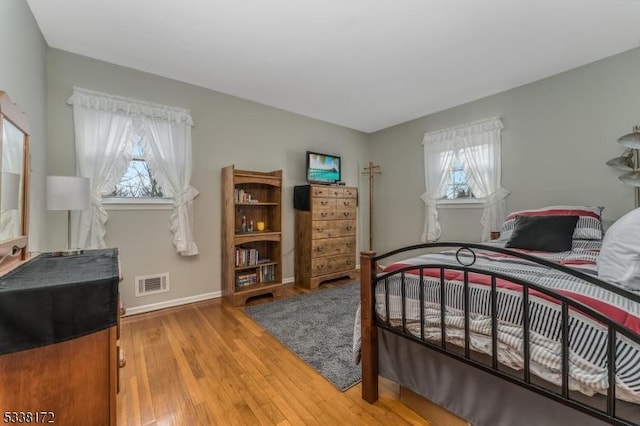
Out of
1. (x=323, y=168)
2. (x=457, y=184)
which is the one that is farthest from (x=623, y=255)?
(x=323, y=168)

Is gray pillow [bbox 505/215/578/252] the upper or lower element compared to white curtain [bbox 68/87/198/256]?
lower

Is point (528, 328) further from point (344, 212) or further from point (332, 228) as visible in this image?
point (344, 212)

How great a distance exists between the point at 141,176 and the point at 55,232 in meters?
0.88

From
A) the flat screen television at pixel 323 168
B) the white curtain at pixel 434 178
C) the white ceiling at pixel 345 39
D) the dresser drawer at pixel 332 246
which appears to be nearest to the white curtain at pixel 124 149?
the white ceiling at pixel 345 39

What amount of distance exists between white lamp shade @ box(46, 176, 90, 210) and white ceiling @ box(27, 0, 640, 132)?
1.26 m

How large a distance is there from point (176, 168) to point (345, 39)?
7.14 ft

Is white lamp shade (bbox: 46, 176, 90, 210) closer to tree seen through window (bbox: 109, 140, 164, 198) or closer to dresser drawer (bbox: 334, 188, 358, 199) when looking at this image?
tree seen through window (bbox: 109, 140, 164, 198)

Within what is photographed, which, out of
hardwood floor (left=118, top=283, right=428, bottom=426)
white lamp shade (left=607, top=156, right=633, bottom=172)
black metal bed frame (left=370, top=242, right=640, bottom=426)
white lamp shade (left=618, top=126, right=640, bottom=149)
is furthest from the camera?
white lamp shade (left=607, top=156, right=633, bottom=172)

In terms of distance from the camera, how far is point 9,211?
4.76 ft

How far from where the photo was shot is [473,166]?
368 centimetres

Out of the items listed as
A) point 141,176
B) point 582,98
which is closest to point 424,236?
point 582,98

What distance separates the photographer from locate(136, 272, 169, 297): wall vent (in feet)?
9.53

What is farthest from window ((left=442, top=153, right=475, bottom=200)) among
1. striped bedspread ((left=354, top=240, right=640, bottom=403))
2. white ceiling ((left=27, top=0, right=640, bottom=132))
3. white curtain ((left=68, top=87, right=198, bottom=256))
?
white curtain ((left=68, top=87, right=198, bottom=256))

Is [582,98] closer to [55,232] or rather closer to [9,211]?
[9,211]
